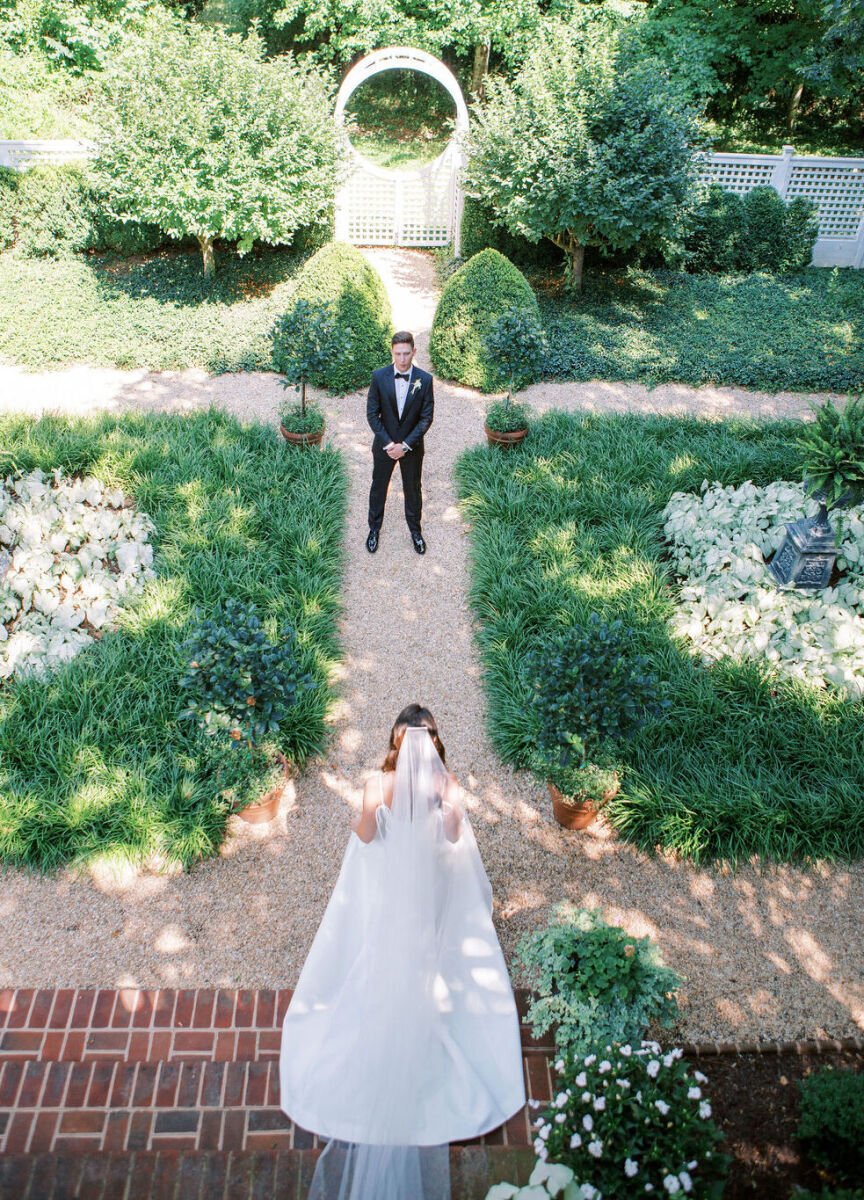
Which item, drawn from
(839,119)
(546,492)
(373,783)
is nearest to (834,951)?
(373,783)

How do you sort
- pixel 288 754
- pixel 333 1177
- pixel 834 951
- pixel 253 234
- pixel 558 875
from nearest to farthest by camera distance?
pixel 333 1177, pixel 834 951, pixel 558 875, pixel 288 754, pixel 253 234

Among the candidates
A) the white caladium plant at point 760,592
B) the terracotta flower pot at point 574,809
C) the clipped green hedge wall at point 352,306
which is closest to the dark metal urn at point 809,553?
the white caladium plant at point 760,592

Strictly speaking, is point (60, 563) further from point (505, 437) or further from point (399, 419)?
point (505, 437)

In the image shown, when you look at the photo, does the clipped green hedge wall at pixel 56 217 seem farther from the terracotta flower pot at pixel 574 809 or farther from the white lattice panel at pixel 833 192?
the terracotta flower pot at pixel 574 809

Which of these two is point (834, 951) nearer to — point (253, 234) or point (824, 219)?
point (253, 234)

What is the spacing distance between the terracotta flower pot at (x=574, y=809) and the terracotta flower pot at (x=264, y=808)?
5.32ft

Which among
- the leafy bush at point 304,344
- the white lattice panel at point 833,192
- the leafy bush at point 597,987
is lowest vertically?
the leafy bush at point 597,987

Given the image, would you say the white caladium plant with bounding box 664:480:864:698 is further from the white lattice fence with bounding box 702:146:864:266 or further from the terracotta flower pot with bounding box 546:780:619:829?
the white lattice fence with bounding box 702:146:864:266

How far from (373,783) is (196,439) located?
510cm

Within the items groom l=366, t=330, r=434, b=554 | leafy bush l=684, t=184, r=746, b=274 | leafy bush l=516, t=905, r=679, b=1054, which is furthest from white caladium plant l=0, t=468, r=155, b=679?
leafy bush l=684, t=184, r=746, b=274

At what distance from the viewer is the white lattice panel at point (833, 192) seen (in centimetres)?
1334

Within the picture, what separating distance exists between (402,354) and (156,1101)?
500 centimetres

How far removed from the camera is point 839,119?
62.5 feet

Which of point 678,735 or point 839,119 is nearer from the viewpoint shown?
point 678,735
